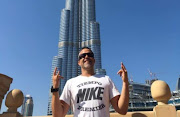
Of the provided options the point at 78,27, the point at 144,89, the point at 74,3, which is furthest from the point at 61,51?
the point at 144,89

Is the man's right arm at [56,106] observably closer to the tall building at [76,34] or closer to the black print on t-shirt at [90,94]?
the black print on t-shirt at [90,94]

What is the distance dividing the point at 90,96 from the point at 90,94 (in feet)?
0.11

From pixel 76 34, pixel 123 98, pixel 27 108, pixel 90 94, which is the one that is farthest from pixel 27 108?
pixel 123 98

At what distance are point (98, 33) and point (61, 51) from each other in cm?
3908

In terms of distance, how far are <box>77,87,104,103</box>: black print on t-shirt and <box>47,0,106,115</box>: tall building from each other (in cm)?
12043

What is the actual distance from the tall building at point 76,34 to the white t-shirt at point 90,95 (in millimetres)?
120216

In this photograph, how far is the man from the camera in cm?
238

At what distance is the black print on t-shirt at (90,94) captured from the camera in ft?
8.00

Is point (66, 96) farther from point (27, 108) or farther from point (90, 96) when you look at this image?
point (27, 108)

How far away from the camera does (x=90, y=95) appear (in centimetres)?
246

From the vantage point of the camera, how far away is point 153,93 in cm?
430

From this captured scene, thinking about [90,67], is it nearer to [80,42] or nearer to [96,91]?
[96,91]

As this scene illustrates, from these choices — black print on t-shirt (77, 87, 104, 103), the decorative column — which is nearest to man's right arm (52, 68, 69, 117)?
black print on t-shirt (77, 87, 104, 103)

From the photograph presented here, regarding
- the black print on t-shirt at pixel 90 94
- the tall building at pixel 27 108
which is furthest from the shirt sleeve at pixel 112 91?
the tall building at pixel 27 108
